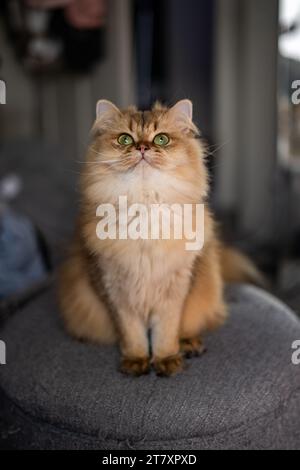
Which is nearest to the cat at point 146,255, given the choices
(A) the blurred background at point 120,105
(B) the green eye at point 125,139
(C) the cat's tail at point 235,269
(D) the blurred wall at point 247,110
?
(B) the green eye at point 125,139

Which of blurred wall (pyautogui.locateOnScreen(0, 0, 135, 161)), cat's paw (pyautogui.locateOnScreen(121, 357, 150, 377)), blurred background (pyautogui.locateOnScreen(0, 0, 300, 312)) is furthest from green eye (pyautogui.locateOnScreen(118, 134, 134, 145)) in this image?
blurred wall (pyautogui.locateOnScreen(0, 0, 135, 161))

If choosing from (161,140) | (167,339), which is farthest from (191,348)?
(161,140)

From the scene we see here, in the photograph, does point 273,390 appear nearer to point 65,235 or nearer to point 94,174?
point 94,174

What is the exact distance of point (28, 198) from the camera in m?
2.55

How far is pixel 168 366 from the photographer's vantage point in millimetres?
1310

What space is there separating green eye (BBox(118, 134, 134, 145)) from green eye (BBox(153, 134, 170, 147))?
54mm

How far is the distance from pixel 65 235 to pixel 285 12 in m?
1.51

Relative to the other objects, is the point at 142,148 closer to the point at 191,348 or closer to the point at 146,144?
the point at 146,144

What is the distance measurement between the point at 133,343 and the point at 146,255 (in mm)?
255

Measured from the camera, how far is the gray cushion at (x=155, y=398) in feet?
3.99

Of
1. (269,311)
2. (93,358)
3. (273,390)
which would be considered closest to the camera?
(273,390)

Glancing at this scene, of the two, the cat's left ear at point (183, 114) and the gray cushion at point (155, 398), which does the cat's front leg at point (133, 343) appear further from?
the cat's left ear at point (183, 114)

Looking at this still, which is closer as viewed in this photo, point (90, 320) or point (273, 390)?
point (273, 390)

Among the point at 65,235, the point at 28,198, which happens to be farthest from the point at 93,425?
the point at 28,198
